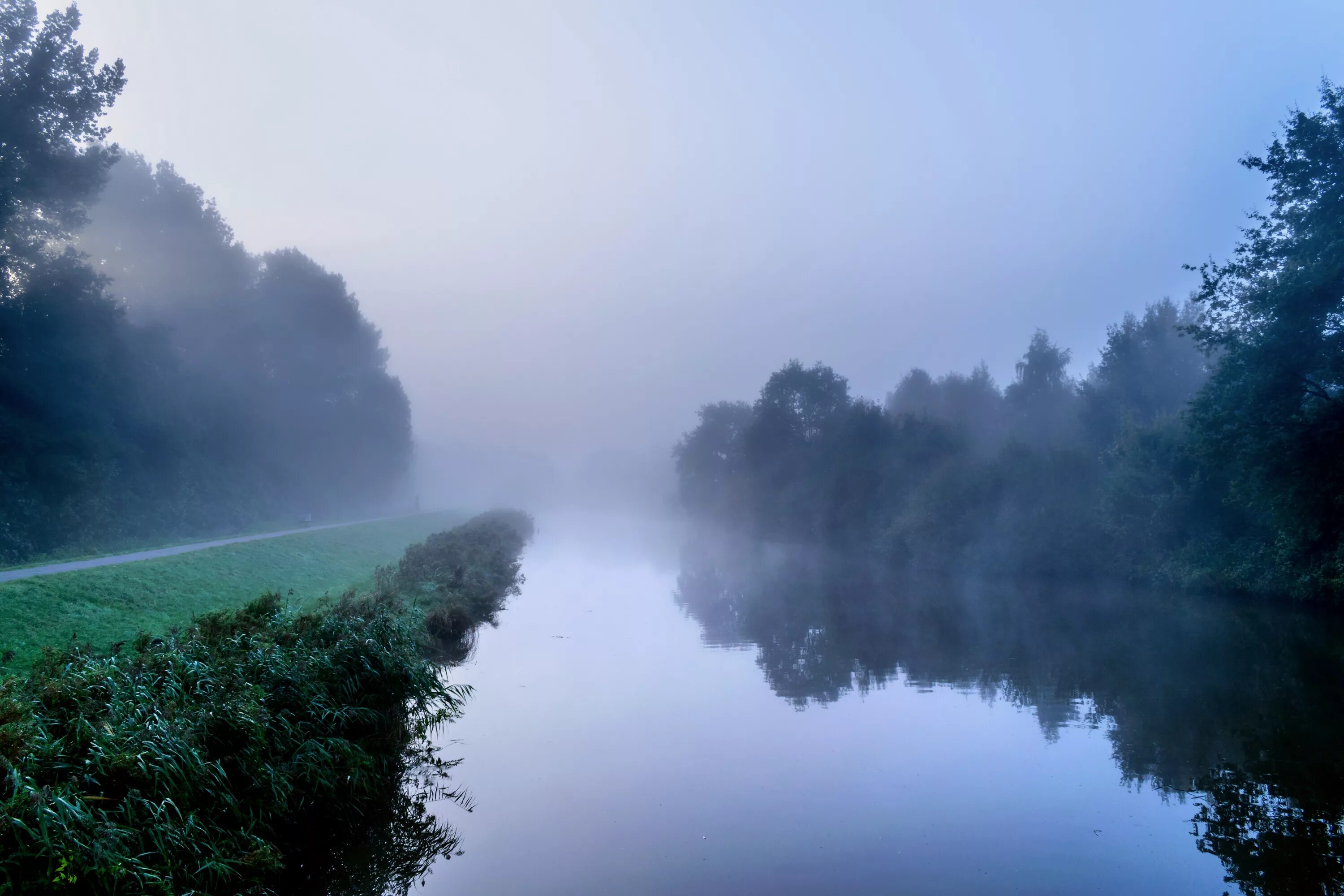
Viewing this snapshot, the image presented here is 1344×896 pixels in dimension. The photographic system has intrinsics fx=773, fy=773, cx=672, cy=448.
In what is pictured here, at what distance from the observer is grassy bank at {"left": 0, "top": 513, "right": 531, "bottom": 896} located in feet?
15.9

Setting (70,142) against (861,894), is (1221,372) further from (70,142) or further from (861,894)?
(70,142)

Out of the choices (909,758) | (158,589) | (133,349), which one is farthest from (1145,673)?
(133,349)

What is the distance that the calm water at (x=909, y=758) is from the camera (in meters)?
7.23

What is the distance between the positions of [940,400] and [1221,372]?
130ft

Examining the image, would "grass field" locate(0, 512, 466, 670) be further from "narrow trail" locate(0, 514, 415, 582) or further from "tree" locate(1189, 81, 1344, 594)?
"tree" locate(1189, 81, 1344, 594)

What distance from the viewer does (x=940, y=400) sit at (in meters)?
59.2

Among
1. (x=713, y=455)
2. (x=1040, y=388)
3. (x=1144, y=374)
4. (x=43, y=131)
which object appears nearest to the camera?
(x=43, y=131)

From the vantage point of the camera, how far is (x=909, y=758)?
10.3 m

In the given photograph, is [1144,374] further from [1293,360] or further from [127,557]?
[127,557]

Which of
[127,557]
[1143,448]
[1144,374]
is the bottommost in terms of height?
[127,557]

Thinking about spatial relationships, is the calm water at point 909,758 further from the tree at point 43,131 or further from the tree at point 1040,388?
the tree at point 1040,388

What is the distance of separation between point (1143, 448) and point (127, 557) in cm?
3193

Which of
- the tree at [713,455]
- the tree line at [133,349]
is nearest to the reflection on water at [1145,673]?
the tree line at [133,349]

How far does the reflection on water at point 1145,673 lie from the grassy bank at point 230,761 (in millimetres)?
6928
